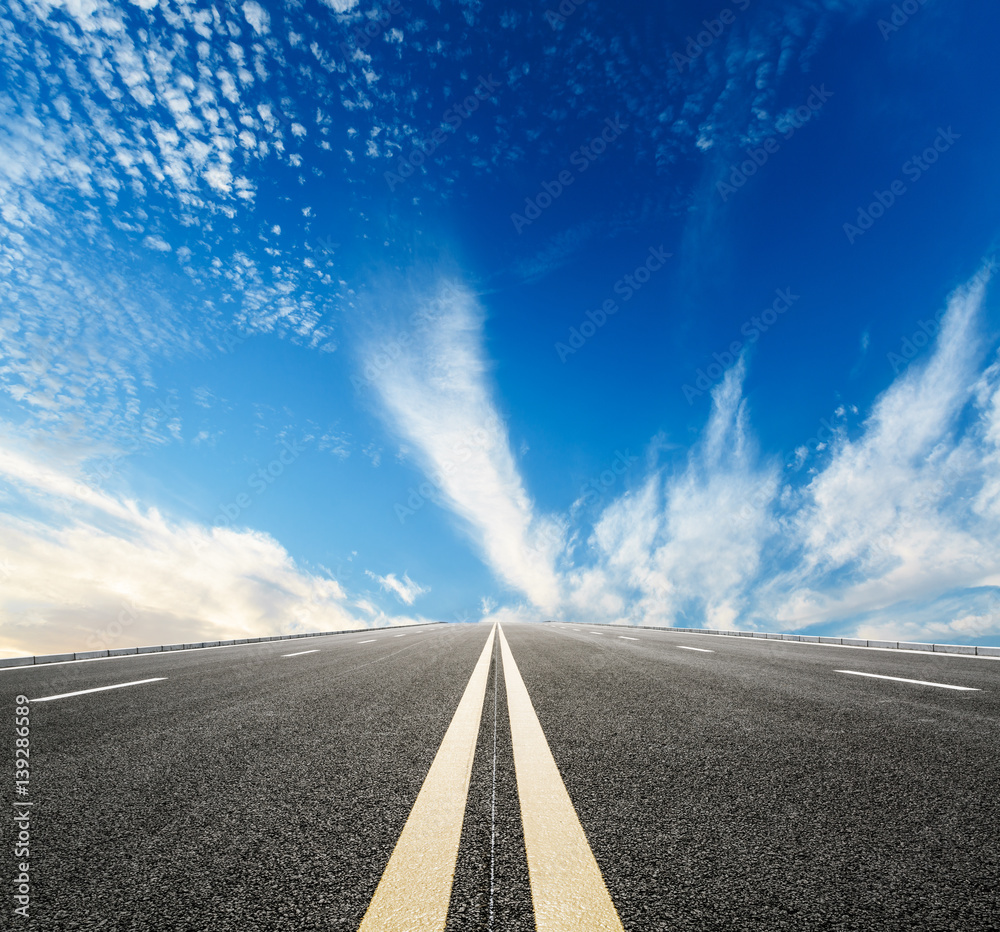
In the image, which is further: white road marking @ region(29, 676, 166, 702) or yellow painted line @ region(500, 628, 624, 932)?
white road marking @ region(29, 676, 166, 702)

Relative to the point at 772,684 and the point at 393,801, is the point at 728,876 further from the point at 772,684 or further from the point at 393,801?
the point at 772,684

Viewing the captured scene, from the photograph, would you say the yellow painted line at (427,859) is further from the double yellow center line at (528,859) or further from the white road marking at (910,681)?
the white road marking at (910,681)

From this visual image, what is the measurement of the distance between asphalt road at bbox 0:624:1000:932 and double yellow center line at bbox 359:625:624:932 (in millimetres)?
48

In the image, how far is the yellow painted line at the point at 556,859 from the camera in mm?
1525

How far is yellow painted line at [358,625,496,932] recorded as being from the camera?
1532 millimetres

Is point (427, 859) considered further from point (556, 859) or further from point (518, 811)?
→ point (518, 811)

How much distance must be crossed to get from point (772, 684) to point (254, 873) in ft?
18.5

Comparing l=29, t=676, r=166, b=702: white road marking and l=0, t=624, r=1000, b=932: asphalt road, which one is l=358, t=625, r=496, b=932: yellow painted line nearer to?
l=0, t=624, r=1000, b=932: asphalt road

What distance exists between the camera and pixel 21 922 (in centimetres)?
160

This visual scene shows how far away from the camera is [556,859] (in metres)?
1.87

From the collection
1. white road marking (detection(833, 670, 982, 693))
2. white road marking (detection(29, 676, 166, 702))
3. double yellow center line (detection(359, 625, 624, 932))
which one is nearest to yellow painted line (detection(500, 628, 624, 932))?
double yellow center line (detection(359, 625, 624, 932))

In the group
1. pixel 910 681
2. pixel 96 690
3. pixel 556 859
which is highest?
pixel 96 690

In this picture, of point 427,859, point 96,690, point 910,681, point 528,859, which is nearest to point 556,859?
point 528,859

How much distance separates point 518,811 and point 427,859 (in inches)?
23.1
